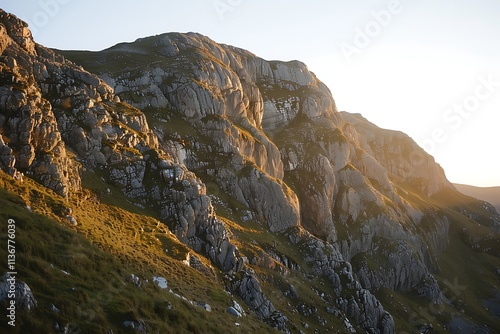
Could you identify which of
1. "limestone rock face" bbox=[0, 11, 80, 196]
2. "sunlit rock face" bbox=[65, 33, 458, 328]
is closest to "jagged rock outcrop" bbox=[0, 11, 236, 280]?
"limestone rock face" bbox=[0, 11, 80, 196]

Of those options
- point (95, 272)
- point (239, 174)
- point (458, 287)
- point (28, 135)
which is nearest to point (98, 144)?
point (28, 135)

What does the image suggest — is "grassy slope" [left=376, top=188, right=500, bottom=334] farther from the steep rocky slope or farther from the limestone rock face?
the limestone rock face

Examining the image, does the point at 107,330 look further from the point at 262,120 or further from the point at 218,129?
the point at 262,120

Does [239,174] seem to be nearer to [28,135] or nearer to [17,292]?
[28,135]

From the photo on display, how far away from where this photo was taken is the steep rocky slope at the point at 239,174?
5625 centimetres

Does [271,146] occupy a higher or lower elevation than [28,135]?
higher

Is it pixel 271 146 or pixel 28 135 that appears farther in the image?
pixel 271 146

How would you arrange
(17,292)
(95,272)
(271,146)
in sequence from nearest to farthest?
(17,292) → (95,272) → (271,146)

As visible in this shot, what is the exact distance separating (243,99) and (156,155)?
68.5 m

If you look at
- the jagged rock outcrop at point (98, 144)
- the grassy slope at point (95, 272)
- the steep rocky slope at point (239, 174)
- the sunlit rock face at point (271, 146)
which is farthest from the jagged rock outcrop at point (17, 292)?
the sunlit rock face at point (271, 146)

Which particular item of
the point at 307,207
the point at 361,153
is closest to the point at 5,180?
the point at 307,207

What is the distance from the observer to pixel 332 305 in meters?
76.7

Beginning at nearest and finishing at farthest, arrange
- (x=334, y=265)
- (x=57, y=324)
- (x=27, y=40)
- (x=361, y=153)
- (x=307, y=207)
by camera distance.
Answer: (x=57, y=324)
(x=27, y=40)
(x=334, y=265)
(x=307, y=207)
(x=361, y=153)

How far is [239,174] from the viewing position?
9775 centimetres
